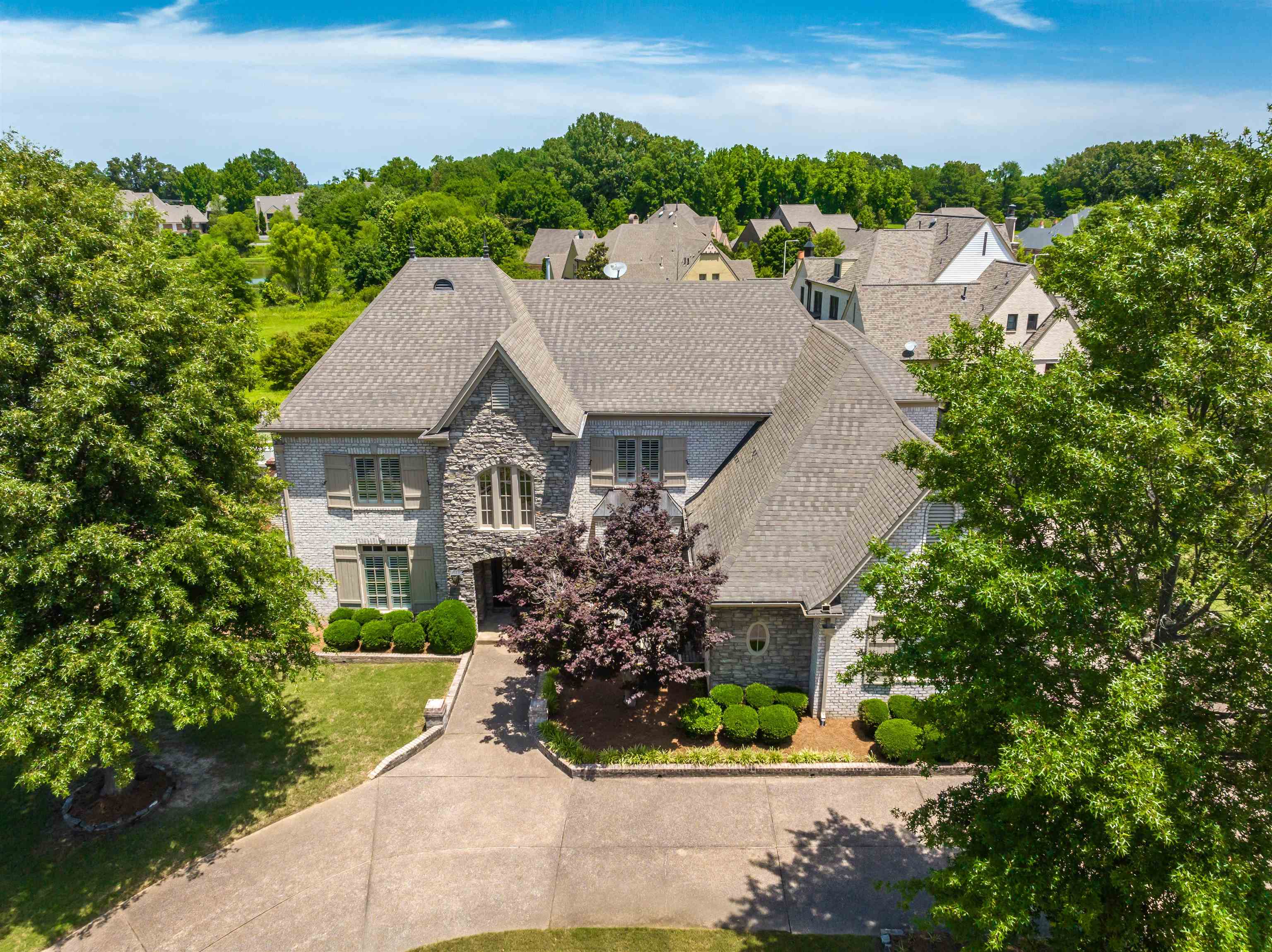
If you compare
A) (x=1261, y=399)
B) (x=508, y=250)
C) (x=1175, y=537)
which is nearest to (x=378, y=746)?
(x=1175, y=537)

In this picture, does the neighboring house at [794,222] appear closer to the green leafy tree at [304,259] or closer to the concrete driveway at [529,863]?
the green leafy tree at [304,259]

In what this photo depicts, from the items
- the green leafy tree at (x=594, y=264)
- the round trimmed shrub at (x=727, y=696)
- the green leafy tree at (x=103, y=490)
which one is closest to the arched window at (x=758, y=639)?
the round trimmed shrub at (x=727, y=696)

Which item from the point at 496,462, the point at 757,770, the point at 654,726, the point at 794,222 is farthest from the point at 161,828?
the point at 794,222

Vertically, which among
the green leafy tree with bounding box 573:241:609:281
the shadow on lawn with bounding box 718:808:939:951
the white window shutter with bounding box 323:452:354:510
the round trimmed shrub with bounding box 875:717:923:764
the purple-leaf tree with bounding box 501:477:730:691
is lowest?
the shadow on lawn with bounding box 718:808:939:951

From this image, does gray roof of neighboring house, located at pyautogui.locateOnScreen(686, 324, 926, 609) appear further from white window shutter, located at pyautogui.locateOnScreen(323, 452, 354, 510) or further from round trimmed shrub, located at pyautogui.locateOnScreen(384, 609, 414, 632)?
white window shutter, located at pyautogui.locateOnScreen(323, 452, 354, 510)

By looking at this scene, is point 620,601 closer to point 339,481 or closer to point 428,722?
point 428,722

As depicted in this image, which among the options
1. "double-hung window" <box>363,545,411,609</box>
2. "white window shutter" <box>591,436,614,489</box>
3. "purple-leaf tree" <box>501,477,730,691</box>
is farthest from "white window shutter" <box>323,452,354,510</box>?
"purple-leaf tree" <box>501,477,730,691</box>

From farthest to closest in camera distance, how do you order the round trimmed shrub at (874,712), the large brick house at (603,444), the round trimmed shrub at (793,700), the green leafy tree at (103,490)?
the large brick house at (603,444) → the round trimmed shrub at (793,700) → the round trimmed shrub at (874,712) → the green leafy tree at (103,490)
